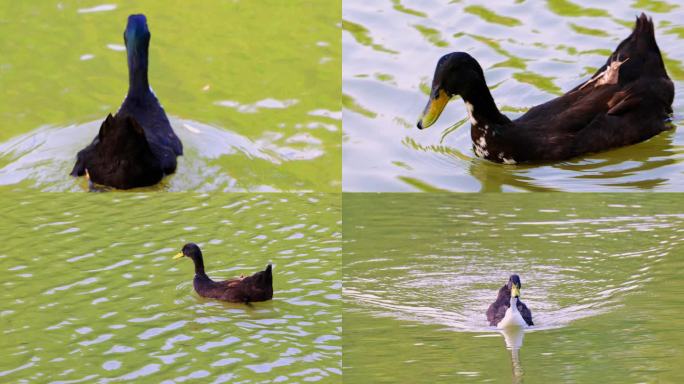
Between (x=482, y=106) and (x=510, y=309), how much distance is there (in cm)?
204

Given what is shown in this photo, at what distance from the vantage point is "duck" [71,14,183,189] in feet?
32.6

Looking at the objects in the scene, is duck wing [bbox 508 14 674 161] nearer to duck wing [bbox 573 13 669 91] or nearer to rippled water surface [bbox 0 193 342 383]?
duck wing [bbox 573 13 669 91]

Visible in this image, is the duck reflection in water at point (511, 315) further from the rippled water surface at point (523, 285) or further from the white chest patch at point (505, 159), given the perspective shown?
the white chest patch at point (505, 159)

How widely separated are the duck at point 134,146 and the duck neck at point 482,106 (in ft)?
8.31

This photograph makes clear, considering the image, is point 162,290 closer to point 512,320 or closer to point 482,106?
point 512,320

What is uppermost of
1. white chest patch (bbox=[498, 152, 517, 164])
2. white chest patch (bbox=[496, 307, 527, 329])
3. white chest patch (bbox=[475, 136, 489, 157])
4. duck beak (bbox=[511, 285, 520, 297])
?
white chest patch (bbox=[475, 136, 489, 157])

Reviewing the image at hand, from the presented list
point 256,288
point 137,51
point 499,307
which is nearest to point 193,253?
point 256,288

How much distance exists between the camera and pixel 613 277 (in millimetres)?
12477

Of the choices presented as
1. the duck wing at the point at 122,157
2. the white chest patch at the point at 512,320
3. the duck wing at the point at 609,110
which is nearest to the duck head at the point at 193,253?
the duck wing at the point at 122,157

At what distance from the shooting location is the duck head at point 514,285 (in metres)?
11.8

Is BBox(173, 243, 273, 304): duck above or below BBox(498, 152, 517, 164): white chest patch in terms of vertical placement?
below

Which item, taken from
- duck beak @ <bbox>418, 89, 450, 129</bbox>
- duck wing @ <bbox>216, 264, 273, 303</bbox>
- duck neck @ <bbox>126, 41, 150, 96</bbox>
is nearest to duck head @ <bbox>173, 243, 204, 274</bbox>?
duck wing @ <bbox>216, 264, 273, 303</bbox>

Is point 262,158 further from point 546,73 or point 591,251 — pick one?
point 591,251

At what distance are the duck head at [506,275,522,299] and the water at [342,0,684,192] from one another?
1.57 metres
